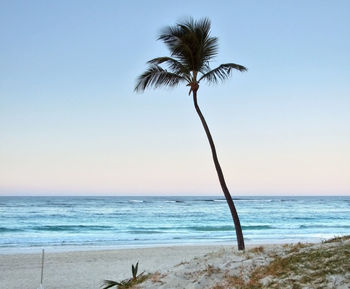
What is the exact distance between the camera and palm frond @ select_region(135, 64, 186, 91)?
11906 mm

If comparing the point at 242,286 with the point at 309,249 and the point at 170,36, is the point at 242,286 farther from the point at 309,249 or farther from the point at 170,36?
the point at 170,36

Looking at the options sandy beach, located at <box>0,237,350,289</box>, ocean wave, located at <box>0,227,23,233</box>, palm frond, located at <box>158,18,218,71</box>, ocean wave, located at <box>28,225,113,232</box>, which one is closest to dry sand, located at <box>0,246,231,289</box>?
sandy beach, located at <box>0,237,350,289</box>

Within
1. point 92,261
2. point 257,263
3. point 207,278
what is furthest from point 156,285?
point 92,261

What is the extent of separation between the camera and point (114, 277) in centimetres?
1508

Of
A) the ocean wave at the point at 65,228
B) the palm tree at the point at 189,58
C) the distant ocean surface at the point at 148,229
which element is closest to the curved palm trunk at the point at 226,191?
the palm tree at the point at 189,58

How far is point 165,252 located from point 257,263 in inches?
578

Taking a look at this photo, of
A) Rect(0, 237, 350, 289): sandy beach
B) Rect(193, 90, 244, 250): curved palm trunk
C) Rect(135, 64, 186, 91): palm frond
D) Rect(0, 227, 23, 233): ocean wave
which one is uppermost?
Rect(135, 64, 186, 91): palm frond

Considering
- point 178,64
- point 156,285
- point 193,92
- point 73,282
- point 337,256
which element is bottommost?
point 73,282

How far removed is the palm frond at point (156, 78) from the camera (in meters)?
11.9

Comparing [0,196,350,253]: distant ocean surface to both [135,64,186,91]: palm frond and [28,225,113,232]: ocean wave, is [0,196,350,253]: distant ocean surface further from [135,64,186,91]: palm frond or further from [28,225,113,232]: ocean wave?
[135,64,186,91]: palm frond

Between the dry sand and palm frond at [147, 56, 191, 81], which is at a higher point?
palm frond at [147, 56, 191, 81]

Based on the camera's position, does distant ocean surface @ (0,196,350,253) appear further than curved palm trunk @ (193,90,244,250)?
Yes

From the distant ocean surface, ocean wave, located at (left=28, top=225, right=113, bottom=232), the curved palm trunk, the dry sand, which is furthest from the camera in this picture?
ocean wave, located at (left=28, top=225, right=113, bottom=232)

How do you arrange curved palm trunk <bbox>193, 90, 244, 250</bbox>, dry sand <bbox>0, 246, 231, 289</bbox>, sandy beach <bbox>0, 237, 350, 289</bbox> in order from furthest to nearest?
dry sand <bbox>0, 246, 231, 289</bbox>, curved palm trunk <bbox>193, 90, 244, 250</bbox>, sandy beach <bbox>0, 237, 350, 289</bbox>
